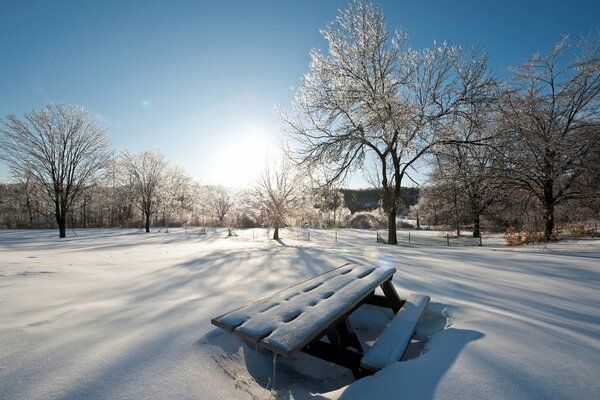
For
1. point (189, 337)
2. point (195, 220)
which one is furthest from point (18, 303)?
point (195, 220)

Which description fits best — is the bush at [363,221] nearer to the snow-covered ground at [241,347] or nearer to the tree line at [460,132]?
the tree line at [460,132]

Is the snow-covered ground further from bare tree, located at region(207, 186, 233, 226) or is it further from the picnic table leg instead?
bare tree, located at region(207, 186, 233, 226)

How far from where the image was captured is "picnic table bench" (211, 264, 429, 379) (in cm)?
158

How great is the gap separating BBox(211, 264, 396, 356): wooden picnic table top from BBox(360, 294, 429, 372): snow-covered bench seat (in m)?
0.31

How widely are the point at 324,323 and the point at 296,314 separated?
0.26 m

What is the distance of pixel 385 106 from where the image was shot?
10359 millimetres

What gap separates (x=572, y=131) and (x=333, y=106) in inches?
478

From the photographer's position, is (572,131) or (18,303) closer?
(18,303)

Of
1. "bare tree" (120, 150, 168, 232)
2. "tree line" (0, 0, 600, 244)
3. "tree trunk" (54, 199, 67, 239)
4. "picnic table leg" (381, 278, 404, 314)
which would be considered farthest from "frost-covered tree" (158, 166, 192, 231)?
"picnic table leg" (381, 278, 404, 314)

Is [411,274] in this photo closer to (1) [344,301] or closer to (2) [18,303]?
(1) [344,301]

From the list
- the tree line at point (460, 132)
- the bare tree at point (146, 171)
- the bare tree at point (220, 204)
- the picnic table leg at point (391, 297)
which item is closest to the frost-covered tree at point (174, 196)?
the bare tree at point (146, 171)

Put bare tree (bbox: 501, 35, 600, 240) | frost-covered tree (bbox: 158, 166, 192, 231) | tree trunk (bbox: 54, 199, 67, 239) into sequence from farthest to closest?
frost-covered tree (bbox: 158, 166, 192, 231) < tree trunk (bbox: 54, 199, 67, 239) < bare tree (bbox: 501, 35, 600, 240)

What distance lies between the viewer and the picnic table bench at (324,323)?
1.58 m

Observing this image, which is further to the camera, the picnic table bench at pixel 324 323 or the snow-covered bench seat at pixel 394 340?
the snow-covered bench seat at pixel 394 340
